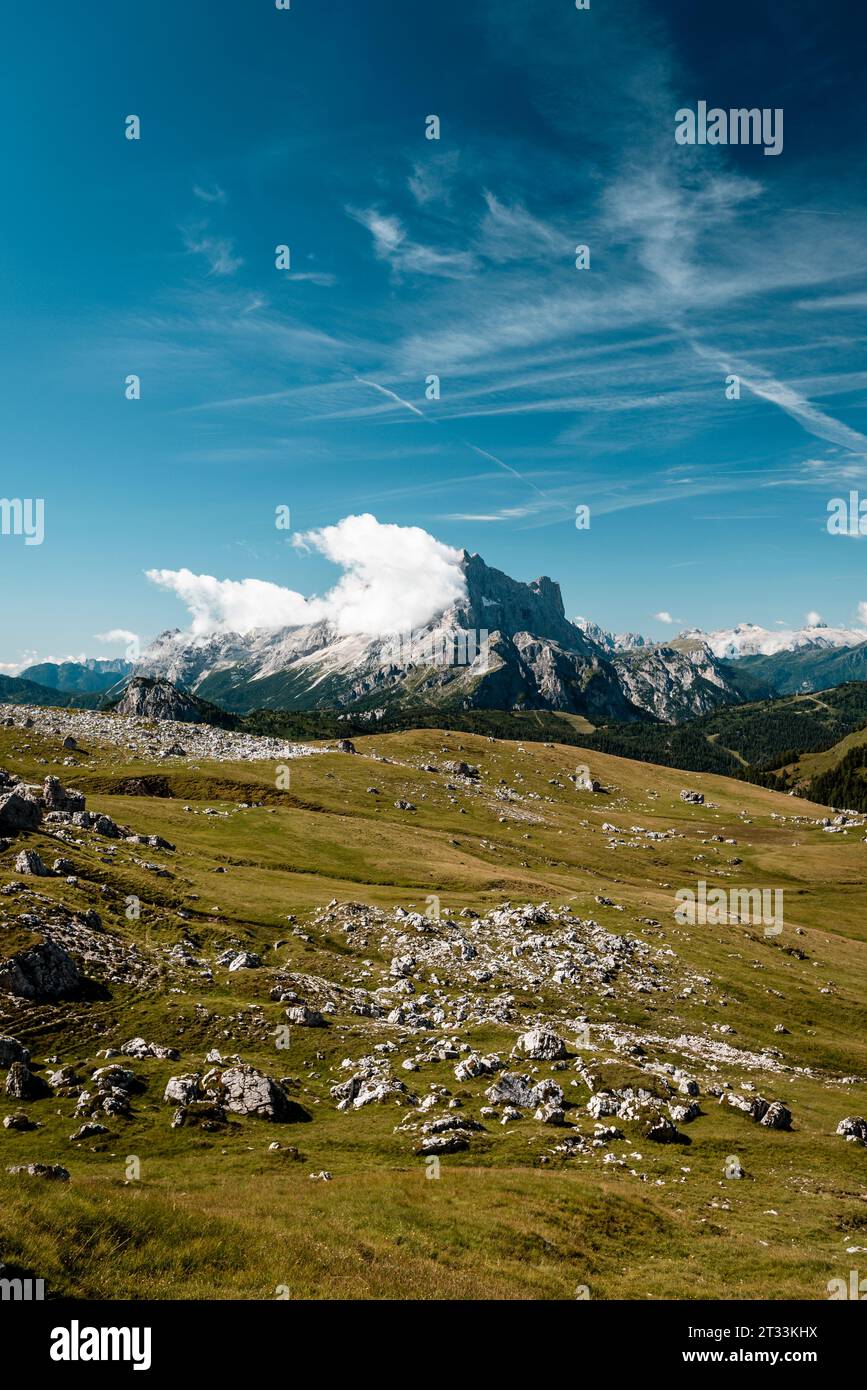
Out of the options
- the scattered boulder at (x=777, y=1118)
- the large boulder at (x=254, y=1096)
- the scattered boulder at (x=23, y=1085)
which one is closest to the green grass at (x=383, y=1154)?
the scattered boulder at (x=23, y=1085)

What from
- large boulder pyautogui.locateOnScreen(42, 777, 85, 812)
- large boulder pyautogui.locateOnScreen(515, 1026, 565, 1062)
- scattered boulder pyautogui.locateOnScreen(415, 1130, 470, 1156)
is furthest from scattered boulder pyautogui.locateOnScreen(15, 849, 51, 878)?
large boulder pyautogui.locateOnScreen(515, 1026, 565, 1062)

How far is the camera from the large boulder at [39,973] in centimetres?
3988

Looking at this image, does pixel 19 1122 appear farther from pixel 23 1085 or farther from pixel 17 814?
pixel 17 814

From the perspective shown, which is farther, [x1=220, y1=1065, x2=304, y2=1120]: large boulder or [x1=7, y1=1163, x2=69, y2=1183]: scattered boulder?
[x1=220, y1=1065, x2=304, y2=1120]: large boulder

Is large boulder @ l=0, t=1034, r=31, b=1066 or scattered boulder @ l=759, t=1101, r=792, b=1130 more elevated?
large boulder @ l=0, t=1034, r=31, b=1066

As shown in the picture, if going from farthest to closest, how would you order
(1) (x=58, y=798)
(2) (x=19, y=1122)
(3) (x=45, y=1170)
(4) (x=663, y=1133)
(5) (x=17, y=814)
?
1. (1) (x=58, y=798)
2. (5) (x=17, y=814)
3. (4) (x=663, y=1133)
4. (2) (x=19, y=1122)
5. (3) (x=45, y=1170)

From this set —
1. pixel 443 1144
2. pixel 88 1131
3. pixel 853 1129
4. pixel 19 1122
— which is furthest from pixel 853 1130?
pixel 19 1122

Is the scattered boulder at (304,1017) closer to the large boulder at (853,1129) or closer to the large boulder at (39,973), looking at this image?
the large boulder at (39,973)

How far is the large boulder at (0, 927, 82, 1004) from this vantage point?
39.9m

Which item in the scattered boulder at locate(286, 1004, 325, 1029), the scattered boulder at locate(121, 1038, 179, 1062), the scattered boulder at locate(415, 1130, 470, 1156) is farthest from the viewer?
the scattered boulder at locate(286, 1004, 325, 1029)

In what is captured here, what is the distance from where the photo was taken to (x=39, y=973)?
40750 mm

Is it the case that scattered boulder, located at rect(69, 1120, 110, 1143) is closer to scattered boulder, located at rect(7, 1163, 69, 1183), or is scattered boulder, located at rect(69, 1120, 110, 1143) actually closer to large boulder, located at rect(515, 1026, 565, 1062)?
scattered boulder, located at rect(7, 1163, 69, 1183)
